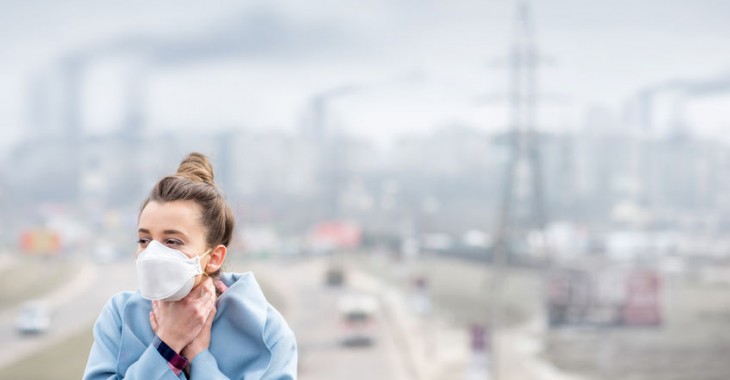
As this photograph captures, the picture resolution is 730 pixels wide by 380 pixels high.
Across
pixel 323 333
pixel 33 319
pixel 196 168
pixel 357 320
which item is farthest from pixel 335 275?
pixel 196 168

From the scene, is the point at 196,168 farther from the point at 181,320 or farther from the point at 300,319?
the point at 300,319

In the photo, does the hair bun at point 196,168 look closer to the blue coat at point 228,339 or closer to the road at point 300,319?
the blue coat at point 228,339

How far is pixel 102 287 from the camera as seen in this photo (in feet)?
34.0

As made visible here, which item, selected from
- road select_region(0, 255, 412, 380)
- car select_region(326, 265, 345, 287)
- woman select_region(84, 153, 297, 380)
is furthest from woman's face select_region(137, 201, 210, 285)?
car select_region(326, 265, 345, 287)

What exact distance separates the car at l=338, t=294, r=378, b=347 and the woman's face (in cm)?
1054

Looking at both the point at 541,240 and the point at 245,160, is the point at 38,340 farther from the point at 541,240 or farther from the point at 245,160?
the point at 541,240

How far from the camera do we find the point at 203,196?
0.48 m

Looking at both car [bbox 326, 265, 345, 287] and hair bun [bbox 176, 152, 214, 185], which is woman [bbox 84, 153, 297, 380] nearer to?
hair bun [bbox 176, 152, 214, 185]

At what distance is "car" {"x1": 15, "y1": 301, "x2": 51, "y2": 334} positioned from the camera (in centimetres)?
1002

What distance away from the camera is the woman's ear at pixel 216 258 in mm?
496

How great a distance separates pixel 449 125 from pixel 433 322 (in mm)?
4214

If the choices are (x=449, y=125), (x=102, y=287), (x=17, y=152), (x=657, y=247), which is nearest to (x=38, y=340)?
(x=102, y=287)

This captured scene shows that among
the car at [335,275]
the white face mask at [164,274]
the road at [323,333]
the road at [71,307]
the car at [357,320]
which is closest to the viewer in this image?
the white face mask at [164,274]

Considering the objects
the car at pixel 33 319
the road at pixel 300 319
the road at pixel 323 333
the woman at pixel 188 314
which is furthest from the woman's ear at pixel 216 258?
the car at pixel 33 319
